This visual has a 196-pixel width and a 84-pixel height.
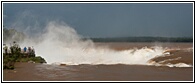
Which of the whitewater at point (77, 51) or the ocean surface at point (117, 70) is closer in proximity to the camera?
the ocean surface at point (117, 70)

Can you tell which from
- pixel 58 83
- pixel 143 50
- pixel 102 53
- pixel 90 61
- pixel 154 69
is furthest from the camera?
pixel 102 53

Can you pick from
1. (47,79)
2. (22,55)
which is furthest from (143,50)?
(47,79)

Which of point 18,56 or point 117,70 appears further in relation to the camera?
point 18,56

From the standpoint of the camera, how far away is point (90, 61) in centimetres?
1543

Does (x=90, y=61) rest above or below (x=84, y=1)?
below

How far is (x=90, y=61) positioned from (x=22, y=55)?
10.4ft

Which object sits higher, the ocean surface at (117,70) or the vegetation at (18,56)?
the vegetation at (18,56)

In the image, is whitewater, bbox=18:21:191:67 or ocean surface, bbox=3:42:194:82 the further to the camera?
whitewater, bbox=18:21:191:67

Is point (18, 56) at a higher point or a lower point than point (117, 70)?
higher

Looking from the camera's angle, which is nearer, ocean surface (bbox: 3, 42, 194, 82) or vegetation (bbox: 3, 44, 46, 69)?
ocean surface (bbox: 3, 42, 194, 82)

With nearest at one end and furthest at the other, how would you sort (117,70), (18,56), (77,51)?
(117,70), (18,56), (77,51)

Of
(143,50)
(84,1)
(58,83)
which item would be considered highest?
(84,1)

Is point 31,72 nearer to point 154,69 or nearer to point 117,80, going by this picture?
point 117,80

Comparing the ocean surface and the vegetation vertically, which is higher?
the vegetation
